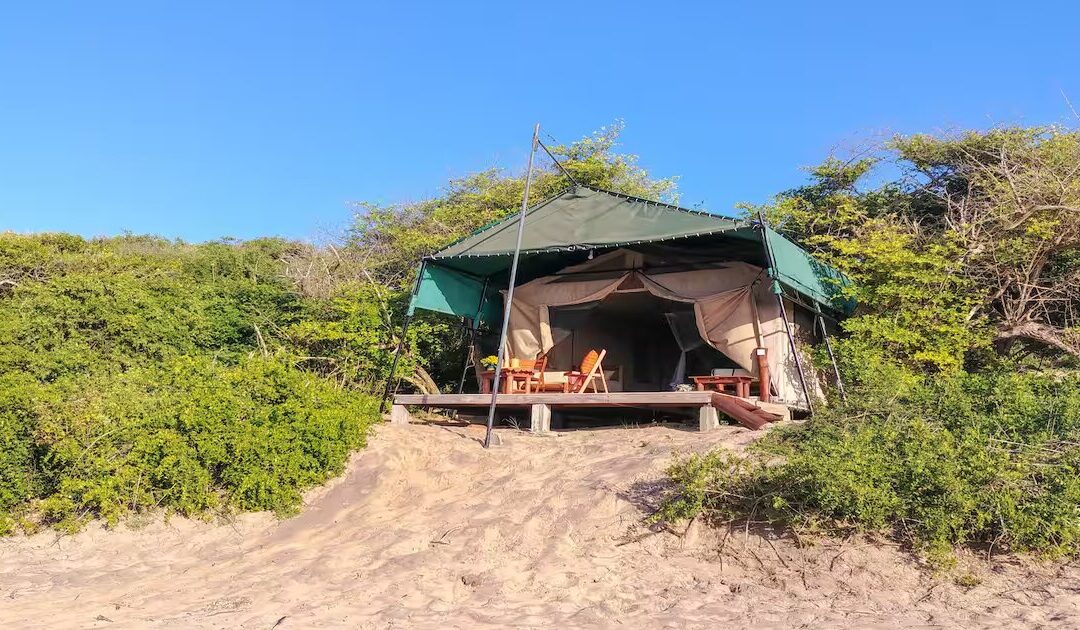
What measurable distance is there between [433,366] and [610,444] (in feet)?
16.8

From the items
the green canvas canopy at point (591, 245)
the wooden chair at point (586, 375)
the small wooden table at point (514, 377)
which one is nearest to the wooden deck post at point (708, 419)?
the wooden chair at point (586, 375)

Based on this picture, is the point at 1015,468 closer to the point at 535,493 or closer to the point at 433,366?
the point at 535,493

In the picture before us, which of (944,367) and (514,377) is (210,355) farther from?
(944,367)

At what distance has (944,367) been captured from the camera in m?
9.41

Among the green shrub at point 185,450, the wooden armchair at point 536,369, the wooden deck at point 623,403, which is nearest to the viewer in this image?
the green shrub at point 185,450

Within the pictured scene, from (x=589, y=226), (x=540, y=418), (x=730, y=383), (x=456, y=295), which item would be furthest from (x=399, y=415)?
(x=730, y=383)

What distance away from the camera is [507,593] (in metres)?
5.25

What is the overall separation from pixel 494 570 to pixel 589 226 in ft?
17.6

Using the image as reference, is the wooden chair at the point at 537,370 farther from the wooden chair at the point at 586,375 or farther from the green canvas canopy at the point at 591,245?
the green canvas canopy at the point at 591,245

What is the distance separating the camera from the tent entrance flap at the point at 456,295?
1039 centimetres

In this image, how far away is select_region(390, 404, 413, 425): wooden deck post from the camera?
9.65 m

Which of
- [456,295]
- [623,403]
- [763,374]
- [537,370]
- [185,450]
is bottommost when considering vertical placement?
[185,450]

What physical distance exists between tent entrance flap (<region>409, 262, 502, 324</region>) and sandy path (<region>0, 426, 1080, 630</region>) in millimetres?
2949

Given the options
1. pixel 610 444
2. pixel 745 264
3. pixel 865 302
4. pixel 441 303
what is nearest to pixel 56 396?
pixel 441 303
